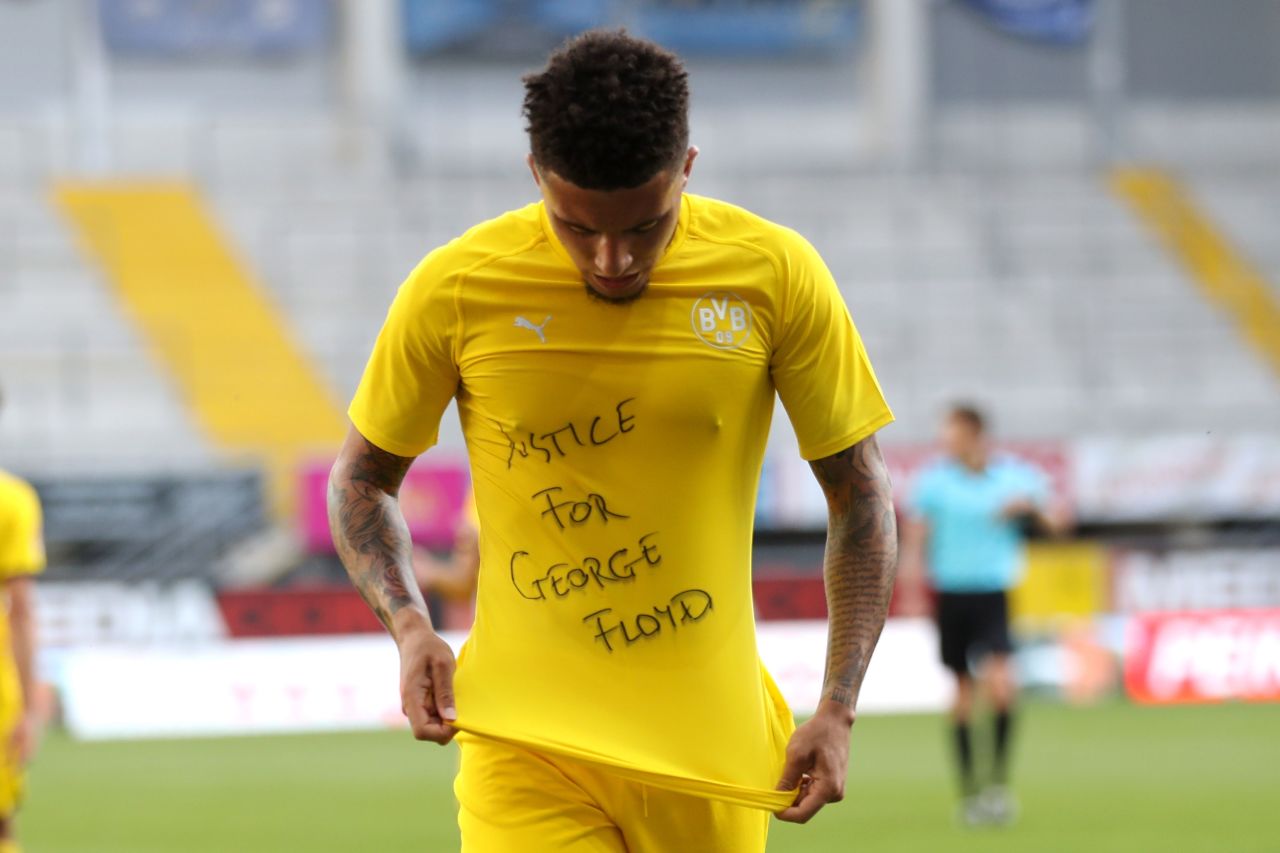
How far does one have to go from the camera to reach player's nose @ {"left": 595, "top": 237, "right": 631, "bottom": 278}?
3.38 metres

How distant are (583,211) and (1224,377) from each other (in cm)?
2416

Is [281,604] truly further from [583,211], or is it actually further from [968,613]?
[583,211]

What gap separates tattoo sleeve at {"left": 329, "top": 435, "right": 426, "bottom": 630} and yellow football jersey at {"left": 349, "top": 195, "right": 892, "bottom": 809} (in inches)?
5.8

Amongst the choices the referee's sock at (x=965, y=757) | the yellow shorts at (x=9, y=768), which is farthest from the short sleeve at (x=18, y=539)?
the referee's sock at (x=965, y=757)

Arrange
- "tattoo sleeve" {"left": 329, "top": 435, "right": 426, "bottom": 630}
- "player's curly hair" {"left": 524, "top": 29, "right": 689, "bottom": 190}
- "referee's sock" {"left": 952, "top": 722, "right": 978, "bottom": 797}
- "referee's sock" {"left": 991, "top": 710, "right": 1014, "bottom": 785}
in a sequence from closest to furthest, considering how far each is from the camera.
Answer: "player's curly hair" {"left": 524, "top": 29, "right": 689, "bottom": 190}, "tattoo sleeve" {"left": 329, "top": 435, "right": 426, "bottom": 630}, "referee's sock" {"left": 952, "top": 722, "right": 978, "bottom": 797}, "referee's sock" {"left": 991, "top": 710, "right": 1014, "bottom": 785}

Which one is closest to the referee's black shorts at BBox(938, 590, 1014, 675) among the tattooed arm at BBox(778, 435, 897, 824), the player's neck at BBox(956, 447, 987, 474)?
the player's neck at BBox(956, 447, 987, 474)

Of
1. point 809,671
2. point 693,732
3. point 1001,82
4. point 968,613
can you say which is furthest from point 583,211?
point 1001,82

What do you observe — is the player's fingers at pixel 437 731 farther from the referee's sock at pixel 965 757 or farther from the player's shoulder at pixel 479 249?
the referee's sock at pixel 965 757

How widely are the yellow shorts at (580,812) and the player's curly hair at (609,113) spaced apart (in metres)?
1.01

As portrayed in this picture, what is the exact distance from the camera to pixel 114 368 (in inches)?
980

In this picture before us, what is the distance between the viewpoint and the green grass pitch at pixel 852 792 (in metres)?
10.8

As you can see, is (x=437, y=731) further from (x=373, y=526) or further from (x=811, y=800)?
(x=811, y=800)

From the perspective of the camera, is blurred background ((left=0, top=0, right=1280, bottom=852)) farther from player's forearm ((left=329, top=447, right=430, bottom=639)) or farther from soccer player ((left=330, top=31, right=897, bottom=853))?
soccer player ((left=330, top=31, right=897, bottom=853))

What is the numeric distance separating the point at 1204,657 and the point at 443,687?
16852 millimetres
